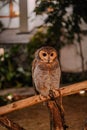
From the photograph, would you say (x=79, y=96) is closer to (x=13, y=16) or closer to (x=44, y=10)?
(x=44, y=10)

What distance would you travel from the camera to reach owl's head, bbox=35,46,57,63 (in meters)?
3.45

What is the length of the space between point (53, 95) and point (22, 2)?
16.1 ft

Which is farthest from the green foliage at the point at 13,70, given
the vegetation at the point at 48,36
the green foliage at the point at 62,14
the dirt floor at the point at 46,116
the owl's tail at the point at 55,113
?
the owl's tail at the point at 55,113

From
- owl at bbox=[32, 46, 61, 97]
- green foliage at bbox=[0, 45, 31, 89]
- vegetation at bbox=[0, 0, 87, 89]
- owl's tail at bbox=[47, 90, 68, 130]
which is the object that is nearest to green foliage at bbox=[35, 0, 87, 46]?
vegetation at bbox=[0, 0, 87, 89]

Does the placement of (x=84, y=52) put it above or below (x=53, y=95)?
below

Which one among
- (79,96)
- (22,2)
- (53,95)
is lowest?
(79,96)

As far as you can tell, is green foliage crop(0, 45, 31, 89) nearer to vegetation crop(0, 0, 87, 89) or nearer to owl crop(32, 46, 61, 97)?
vegetation crop(0, 0, 87, 89)

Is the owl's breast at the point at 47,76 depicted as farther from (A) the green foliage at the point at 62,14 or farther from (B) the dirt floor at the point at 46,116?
(A) the green foliage at the point at 62,14

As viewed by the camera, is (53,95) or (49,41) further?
(49,41)

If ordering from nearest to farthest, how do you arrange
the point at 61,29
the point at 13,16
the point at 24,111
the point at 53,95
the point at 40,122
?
the point at 53,95
the point at 40,122
the point at 24,111
the point at 61,29
the point at 13,16

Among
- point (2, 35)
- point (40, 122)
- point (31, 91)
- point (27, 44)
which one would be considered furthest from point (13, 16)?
point (40, 122)

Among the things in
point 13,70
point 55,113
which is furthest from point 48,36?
point 55,113

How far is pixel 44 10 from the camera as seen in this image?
7152 mm

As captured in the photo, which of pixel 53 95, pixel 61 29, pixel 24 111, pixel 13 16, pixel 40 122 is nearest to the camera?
pixel 53 95
